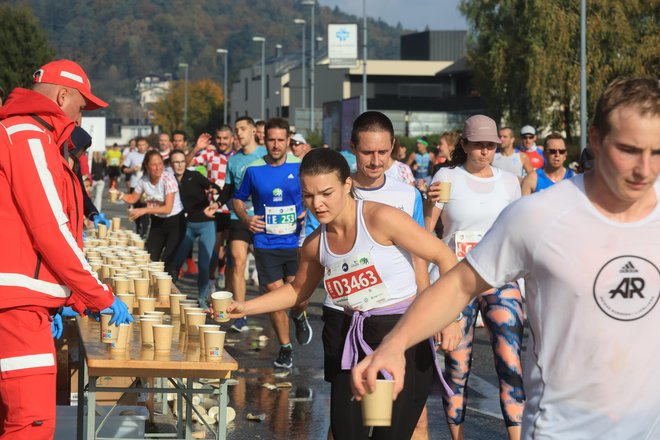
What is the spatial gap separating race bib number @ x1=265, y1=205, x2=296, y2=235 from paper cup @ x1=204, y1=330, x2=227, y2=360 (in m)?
5.21

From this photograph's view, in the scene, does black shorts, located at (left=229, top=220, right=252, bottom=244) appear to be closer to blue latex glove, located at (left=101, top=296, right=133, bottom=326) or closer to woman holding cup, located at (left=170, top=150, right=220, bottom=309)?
woman holding cup, located at (left=170, top=150, right=220, bottom=309)

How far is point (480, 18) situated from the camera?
1943 inches

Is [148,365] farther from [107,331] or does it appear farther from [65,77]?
[65,77]

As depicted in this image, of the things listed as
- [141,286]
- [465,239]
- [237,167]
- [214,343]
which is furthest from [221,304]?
[237,167]

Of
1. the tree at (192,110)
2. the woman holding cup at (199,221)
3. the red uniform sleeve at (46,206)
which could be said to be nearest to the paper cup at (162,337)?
the red uniform sleeve at (46,206)

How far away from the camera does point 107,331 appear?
588cm

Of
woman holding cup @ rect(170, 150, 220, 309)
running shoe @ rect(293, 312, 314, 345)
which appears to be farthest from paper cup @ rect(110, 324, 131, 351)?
woman holding cup @ rect(170, 150, 220, 309)

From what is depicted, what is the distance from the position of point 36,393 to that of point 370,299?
1.58 metres

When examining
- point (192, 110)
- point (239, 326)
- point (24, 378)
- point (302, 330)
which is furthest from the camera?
point (192, 110)

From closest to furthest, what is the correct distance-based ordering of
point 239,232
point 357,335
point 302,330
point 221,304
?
point 357,335
point 221,304
point 302,330
point 239,232

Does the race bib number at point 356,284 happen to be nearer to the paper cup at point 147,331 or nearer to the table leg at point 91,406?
the paper cup at point 147,331

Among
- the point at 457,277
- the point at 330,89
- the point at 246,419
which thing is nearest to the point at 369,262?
the point at 457,277

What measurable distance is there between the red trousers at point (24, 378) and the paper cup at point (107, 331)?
2.66 feet

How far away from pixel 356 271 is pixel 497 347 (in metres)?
1.63
